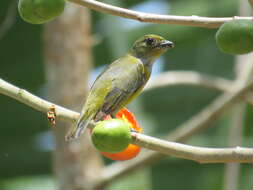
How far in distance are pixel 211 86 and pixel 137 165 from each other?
71 cm

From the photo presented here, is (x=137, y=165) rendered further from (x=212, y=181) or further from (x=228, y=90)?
(x=212, y=181)

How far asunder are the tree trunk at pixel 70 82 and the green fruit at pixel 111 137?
8.30ft

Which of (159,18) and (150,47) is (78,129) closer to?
(159,18)

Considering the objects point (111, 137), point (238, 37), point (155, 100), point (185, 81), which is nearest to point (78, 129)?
point (111, 137)

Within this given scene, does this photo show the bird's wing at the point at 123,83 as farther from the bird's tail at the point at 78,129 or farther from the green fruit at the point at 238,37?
the green fruit at the point at 238,37

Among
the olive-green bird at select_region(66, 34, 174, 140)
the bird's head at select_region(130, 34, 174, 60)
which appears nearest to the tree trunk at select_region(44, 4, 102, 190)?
the bird's head at select_region(130, 34, 174, 60)

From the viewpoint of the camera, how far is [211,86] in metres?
4.31

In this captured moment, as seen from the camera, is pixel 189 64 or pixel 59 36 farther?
pixel 189 64

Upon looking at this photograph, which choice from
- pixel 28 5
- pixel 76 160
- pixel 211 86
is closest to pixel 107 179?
pixel 76 160

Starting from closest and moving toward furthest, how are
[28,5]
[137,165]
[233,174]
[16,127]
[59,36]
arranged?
[28,5]
[233,174]
[137,165]
[59,36]
[16,127]

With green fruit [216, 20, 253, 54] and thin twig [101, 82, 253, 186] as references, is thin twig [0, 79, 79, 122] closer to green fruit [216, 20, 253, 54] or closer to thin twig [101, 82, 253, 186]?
green fruit [216, 20, 253, 54]

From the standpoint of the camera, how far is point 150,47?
316cm

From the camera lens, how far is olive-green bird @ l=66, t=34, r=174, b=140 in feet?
8.30

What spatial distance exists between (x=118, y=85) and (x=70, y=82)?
1.91 m
